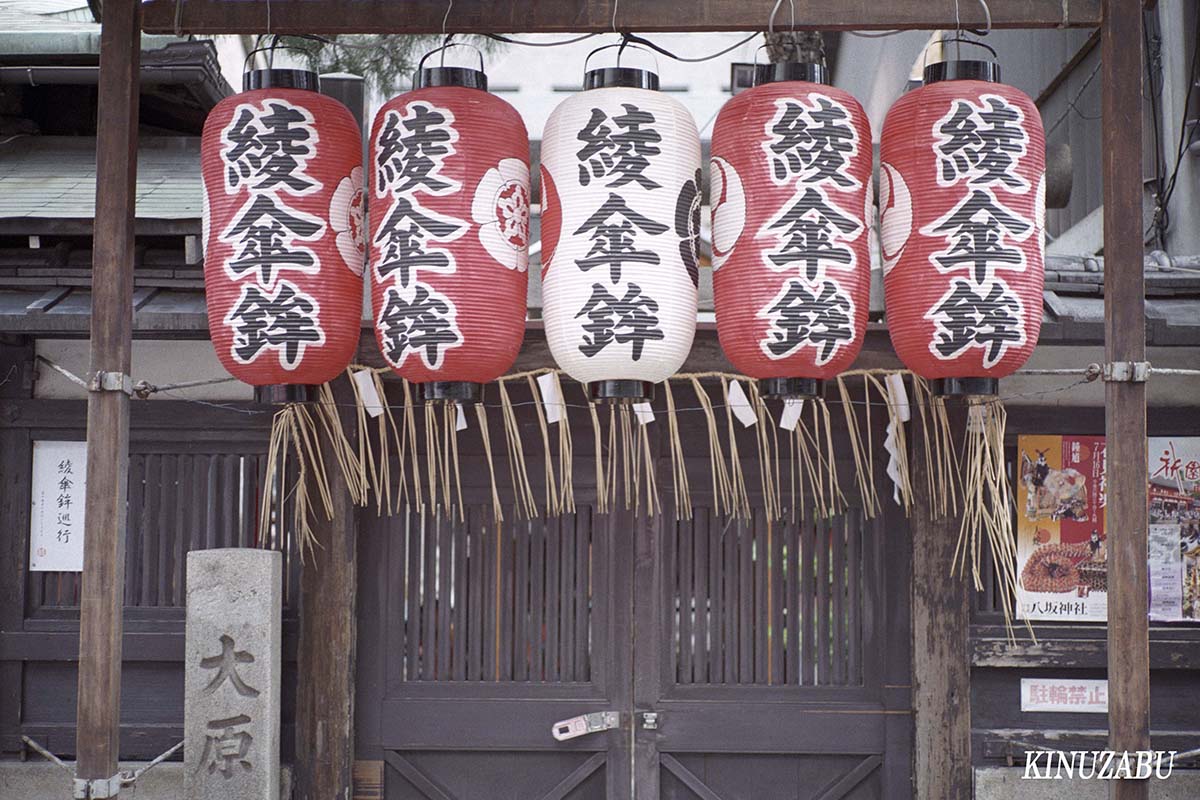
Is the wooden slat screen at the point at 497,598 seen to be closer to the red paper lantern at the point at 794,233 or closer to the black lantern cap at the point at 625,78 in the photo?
the red paper lantern at the point at 794,233

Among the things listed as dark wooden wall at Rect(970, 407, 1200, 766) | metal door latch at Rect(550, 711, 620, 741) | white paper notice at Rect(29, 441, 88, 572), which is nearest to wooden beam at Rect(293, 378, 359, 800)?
metal door latch at Rect(550, 711, 620, 741)

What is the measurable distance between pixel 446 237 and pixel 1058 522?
14.4 ft

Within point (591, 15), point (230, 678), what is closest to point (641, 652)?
point (230, 678)

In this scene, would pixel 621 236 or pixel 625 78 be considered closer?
pixel 621 236

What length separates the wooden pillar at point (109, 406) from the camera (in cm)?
500

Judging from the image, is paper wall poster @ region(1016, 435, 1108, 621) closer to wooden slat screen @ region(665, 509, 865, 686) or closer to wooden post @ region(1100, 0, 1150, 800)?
wooden slat screen @ region(665, 509, 865, 686)

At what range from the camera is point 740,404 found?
7086mm

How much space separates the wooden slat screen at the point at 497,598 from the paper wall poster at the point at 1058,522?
277 centimetres

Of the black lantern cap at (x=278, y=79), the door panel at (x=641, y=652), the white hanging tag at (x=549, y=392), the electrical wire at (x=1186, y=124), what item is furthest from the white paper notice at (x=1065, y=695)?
the black lantern cap at (x=278, y=79)

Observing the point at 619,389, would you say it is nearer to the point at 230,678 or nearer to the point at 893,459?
the point at 893,459

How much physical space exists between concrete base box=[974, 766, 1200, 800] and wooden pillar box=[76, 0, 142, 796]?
5001 mm

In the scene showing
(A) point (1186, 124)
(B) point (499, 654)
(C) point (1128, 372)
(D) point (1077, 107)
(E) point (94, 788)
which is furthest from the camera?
(D) point (1077, 107)

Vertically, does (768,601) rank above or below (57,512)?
below

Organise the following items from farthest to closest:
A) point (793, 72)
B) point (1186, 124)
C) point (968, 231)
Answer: point (1186, 124)
point (793, 72)
point (968, 231)
